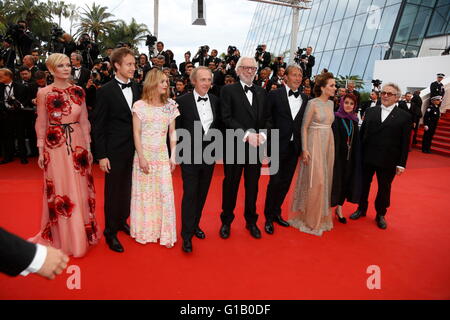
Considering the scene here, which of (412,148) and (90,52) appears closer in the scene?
(90,52)

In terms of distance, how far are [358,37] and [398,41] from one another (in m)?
3.10

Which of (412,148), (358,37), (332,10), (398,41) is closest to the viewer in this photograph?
(412,148)

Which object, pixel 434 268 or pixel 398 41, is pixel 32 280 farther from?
pixel 398 41

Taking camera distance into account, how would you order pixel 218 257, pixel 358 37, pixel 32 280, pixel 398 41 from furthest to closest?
pixel 358 37, pixel 398 41, pixel 218 257, pixel 32 280

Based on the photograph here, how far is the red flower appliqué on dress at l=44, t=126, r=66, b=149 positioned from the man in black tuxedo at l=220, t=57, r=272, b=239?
143cm

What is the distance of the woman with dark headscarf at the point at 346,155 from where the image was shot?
3.64 m

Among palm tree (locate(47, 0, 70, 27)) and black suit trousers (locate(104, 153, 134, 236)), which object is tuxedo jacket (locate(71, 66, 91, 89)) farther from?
palm tree (locate(47, 0, 70, 27))

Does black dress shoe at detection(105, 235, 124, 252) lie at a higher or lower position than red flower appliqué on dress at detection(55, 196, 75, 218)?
lower

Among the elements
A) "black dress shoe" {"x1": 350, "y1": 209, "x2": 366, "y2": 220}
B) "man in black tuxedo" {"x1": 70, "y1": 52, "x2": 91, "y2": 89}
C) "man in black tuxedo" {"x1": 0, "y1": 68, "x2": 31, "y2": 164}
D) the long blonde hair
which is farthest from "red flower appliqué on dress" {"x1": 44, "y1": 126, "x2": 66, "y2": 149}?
"man in black tuxedo" {"x1": 0, "y1": 68, "x2": 31, "y2": 164}

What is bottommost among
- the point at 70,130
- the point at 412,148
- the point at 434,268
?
the point at 412,148

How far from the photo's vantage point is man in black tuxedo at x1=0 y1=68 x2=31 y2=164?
605 cm

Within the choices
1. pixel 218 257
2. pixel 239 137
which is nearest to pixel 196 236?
Answer: pixel 218 257

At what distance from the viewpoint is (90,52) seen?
25.4 feet

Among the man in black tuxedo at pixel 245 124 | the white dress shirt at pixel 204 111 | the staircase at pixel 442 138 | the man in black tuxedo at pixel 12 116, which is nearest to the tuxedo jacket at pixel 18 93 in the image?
the man in black tuxedo at pixel 12 116
